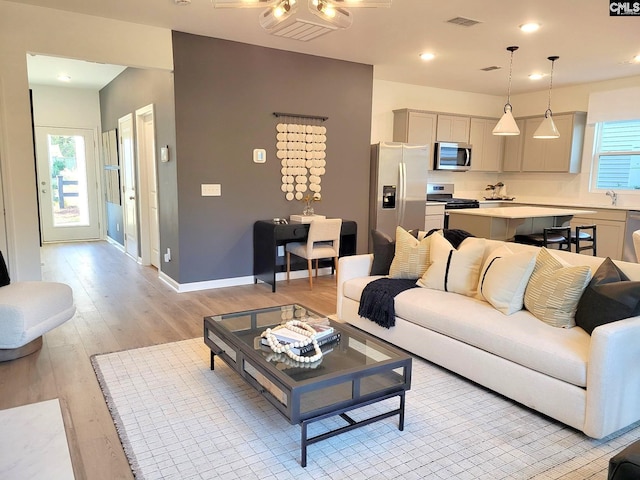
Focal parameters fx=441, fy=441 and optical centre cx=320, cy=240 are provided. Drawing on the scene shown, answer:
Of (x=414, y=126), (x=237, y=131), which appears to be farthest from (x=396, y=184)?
(x=237, y=131)

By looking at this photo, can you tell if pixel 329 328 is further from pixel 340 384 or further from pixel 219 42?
pixel 219 42

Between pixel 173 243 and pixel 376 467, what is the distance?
3.73 metres

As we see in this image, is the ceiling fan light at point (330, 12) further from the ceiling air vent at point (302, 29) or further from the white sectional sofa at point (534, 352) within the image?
the white sectional sofa at point (534, 352)

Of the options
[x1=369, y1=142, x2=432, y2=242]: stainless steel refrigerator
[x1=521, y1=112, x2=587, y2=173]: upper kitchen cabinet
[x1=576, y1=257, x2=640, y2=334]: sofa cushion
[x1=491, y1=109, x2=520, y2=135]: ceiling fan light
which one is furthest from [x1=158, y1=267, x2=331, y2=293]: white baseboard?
[x1=521, y1=112, x2=587, y2=173]: upper kitchen cabinet

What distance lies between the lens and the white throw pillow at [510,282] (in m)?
2.78

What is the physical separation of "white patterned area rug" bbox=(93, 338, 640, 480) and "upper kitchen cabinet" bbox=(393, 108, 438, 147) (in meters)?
4.67

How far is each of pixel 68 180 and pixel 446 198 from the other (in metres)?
7.00

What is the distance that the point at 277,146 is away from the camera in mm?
5316

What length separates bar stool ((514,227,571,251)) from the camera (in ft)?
15.9

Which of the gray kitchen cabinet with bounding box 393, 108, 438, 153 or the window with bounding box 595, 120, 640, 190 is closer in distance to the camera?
the window with bounding box 595, 120, 640, 190

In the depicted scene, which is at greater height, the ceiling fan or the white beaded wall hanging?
the ceiling fan

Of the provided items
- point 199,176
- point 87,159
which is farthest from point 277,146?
point 87,159

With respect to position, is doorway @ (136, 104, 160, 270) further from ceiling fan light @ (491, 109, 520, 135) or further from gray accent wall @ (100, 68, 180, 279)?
ceiling fan light @ (491, 109, 520, 135)

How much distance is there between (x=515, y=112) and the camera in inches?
313
